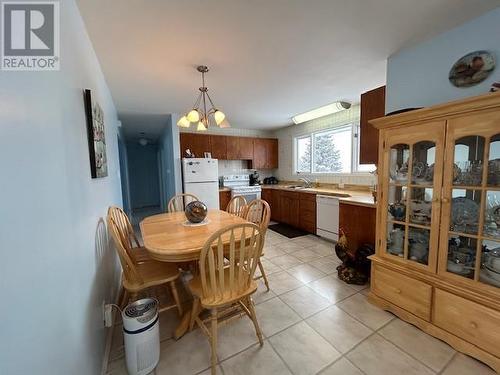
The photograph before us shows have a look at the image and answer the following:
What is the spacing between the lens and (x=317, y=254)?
3021 millimetres

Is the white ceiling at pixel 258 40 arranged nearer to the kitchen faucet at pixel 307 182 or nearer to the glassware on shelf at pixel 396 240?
the glassware on shelf at pixel 396 240

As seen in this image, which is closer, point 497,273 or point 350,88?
point 497,273

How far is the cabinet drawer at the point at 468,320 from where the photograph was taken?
129 cm

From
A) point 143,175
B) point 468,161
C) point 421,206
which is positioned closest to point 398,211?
point 421,206

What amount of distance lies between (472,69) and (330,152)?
8.79 feet

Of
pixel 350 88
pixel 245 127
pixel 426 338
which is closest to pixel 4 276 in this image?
pixel 426 338

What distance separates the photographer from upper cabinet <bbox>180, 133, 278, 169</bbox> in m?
4.48

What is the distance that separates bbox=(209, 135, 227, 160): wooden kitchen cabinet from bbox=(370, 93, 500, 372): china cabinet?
346 centimetres

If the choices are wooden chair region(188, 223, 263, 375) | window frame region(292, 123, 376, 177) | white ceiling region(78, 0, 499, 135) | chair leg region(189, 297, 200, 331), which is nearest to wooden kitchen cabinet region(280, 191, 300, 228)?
window frame region(292, 123, 376, 177)

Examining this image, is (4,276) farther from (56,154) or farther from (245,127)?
(245,127)

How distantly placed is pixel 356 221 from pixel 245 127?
3544mm

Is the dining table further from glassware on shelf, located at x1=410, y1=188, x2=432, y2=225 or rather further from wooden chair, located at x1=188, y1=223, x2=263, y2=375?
glassware on shelf, located at x1=410, y1=188, x2=432, y2=225

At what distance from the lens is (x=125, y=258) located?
4.82ft

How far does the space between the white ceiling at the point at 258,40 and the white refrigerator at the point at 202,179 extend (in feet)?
4.54
